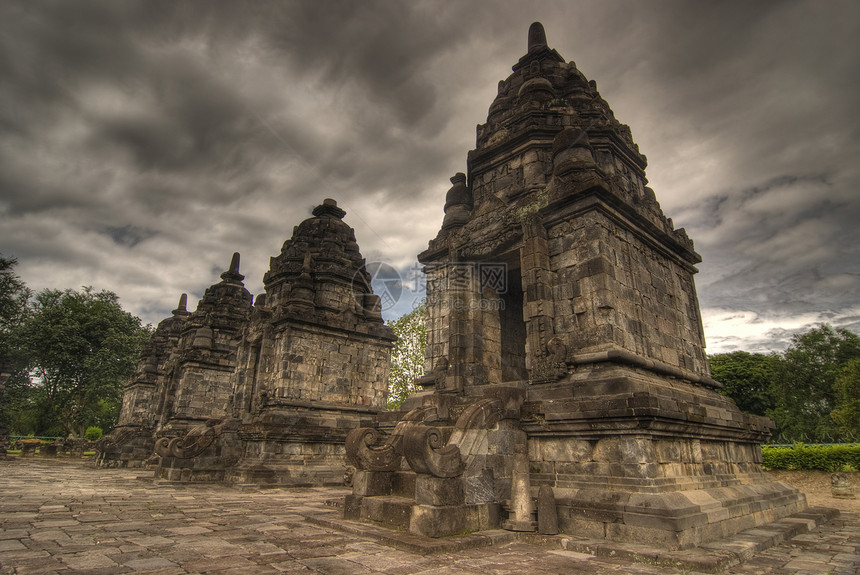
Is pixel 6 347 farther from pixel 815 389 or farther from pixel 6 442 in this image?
pixel 815 389

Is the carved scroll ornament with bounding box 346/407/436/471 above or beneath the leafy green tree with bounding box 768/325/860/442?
beneath

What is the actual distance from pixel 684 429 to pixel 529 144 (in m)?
6.12

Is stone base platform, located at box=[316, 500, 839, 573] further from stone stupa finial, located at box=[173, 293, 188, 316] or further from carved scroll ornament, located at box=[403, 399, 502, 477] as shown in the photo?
stone stupa finial, located at box=[173, 293, 188, 316]

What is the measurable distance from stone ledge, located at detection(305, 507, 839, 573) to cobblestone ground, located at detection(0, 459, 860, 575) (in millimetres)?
102

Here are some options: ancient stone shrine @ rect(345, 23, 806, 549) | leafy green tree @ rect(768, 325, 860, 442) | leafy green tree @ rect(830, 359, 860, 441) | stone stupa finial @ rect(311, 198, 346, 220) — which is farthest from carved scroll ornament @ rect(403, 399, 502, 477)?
leafy green tree @ rect(768, 325, 860, 442)

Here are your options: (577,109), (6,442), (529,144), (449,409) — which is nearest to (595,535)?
(449,409)

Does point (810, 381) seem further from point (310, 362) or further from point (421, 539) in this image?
point (421, 539)

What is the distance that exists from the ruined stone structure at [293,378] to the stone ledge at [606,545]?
754 centimetres

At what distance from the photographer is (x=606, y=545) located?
482 cm

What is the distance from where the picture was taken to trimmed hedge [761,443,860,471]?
17.1 metres

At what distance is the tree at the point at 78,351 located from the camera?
31.7m

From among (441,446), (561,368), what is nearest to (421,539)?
(441,446)

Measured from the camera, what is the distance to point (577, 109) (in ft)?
32.5

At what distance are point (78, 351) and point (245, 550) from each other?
121 feet
